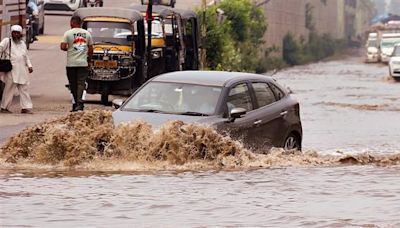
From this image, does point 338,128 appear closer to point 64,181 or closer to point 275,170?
point 275,170

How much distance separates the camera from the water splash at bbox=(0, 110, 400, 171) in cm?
1584

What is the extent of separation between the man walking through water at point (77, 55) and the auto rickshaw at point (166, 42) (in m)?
6.64

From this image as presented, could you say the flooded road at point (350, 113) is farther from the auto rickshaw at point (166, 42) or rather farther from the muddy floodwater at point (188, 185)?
the auto rickshaw at point (166, 42)

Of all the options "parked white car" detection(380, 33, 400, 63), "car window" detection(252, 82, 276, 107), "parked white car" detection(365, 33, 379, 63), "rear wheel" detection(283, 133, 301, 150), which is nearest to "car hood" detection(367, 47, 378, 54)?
"parked white car" detection(365, 33, 379, 63)

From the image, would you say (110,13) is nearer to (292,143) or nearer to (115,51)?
(115,51)

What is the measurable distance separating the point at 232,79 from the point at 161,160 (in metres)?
1.70

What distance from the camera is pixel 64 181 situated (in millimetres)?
14586

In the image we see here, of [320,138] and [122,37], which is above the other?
[122,37]

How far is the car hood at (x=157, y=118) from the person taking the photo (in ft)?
52.7

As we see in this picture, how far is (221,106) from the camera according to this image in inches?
648

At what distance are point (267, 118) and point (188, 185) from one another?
9.55ft

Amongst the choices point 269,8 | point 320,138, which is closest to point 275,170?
point 320,138

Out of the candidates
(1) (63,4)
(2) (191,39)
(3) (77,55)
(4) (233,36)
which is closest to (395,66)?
(4) (233,36)

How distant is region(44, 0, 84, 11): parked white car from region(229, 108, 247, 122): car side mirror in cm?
3290
